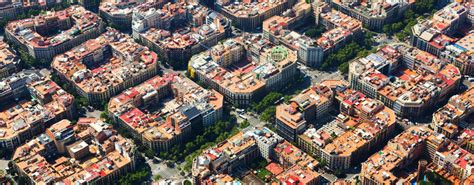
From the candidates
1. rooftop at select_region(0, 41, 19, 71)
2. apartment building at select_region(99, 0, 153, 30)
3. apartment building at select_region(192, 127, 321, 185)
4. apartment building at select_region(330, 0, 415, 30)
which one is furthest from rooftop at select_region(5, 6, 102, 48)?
apartment building at select_region(330, 0, 415, 30)

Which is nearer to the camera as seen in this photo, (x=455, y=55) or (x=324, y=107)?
(x=324, y=107)

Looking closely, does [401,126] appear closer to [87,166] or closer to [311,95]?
[311,95]

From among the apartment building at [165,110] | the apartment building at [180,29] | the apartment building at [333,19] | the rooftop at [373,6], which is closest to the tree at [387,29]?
the rooftop at [373,6]

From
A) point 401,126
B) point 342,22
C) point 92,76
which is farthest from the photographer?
point 342,22

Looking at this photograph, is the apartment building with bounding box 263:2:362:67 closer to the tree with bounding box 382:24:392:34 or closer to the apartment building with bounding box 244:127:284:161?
the tree with bounding box 382:24:392:34

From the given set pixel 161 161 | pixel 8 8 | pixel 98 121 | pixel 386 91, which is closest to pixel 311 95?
pixel 386 91

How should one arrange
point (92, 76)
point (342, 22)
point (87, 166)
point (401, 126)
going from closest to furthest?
point (87, 166), point (401, 126), point (92, 76), point (342, 22)
